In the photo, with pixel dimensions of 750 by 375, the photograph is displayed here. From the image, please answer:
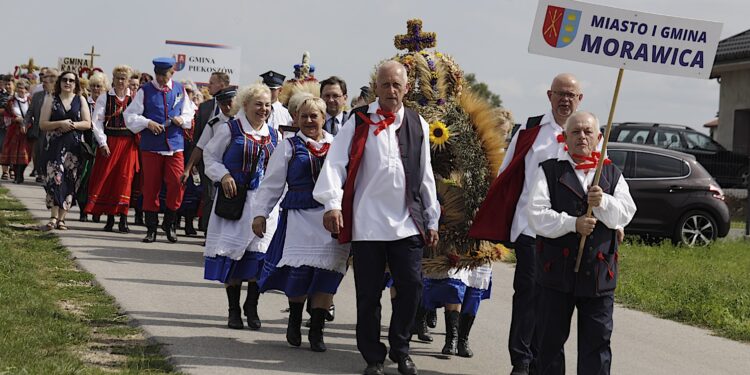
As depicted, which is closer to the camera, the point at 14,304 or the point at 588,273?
the point at 588,273

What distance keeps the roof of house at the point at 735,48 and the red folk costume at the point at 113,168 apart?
18720mm

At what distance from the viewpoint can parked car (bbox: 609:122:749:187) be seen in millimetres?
27594

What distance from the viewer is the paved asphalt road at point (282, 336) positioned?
7.96 metres

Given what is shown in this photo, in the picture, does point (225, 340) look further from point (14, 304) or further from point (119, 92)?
point (119, 92)

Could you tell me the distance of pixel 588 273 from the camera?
21.1 feet

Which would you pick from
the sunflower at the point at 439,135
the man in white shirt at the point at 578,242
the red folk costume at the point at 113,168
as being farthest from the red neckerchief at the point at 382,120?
the red folk costume at the point at 113,168

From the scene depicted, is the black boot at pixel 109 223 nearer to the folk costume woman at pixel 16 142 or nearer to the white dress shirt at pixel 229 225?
the white dress shirt at pixel 229 225

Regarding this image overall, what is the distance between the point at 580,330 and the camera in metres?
6.60

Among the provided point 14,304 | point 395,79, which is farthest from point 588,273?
point 14,304

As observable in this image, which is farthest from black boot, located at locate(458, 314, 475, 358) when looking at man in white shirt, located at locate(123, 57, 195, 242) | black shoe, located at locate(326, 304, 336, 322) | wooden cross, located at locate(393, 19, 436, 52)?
man in white shirt, located at locate(123, 57, 195, 242)

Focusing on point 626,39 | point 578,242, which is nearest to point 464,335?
point 578,242

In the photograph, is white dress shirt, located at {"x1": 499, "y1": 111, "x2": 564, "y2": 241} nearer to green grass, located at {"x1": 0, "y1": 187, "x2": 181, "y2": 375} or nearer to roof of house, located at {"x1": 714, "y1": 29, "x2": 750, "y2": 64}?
green grass, located at {"x1": 0, "y1": 187, "x2": 181, "y2": 375}

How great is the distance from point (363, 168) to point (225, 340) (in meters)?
1.78

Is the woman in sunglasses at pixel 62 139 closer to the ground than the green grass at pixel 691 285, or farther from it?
farther from it
